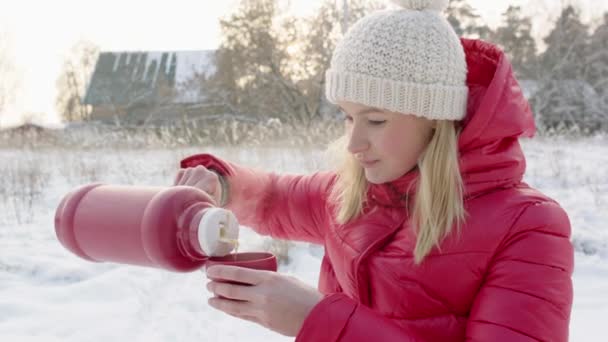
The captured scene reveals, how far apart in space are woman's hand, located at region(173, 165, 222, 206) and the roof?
19.2 meters

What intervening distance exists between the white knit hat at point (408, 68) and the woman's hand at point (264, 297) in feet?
1.50

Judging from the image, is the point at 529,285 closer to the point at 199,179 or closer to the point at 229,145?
the point at 199,179

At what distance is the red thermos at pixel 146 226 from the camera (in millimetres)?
1078

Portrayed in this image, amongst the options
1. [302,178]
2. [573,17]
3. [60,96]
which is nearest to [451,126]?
[302,178]

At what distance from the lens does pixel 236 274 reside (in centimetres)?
102

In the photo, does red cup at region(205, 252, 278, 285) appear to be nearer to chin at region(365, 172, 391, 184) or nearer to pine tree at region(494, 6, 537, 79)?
chin at region(365, 172, 391, 184)

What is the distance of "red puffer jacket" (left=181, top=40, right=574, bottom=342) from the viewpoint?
3.49 feet

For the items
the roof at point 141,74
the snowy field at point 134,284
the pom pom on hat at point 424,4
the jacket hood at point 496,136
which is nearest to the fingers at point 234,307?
the jacket hood at point 496,136

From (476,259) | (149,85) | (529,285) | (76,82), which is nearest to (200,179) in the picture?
(476,259)

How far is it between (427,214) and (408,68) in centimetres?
32

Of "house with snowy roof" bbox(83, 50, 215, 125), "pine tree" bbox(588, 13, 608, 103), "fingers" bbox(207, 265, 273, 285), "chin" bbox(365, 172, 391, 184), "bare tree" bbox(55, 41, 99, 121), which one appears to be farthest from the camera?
"bare tree" bbox(55, 41, 99, 121)

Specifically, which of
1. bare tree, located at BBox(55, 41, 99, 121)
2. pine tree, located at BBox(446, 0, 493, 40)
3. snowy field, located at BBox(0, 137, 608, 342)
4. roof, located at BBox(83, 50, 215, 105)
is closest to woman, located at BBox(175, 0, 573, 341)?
snowy field, located at BBox(0, 137, 608, 342)

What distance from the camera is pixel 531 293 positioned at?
1.07 m

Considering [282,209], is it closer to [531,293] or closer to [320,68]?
[531,293]
